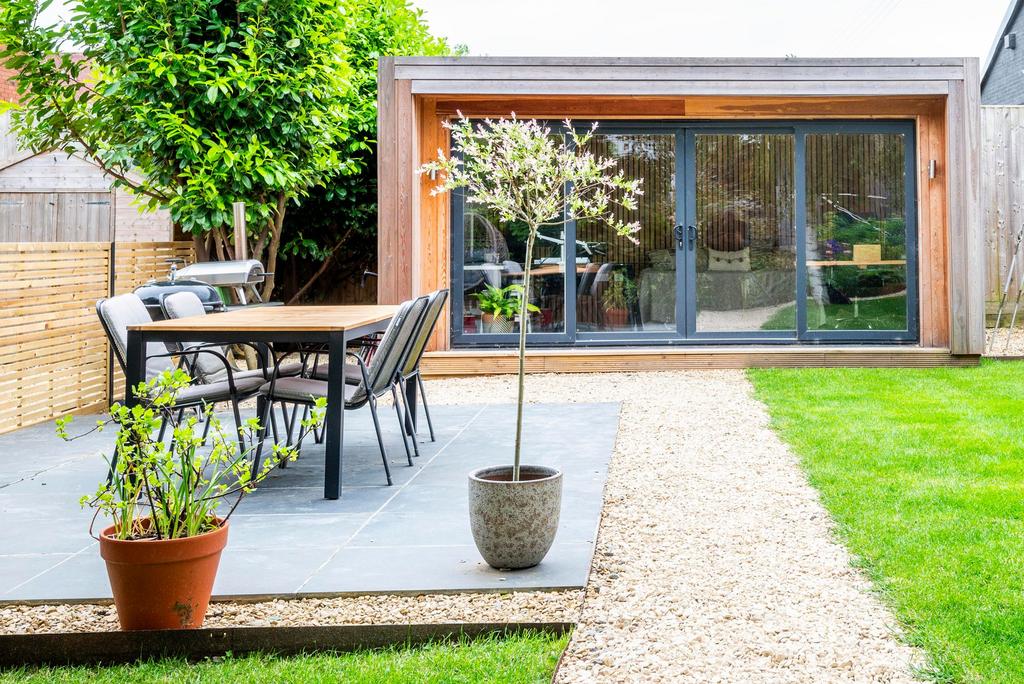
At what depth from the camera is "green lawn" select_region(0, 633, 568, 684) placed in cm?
230

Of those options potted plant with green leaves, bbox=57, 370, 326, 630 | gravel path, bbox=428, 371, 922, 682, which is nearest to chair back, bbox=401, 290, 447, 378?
gravel path, bbox=428, 371, 922, 682

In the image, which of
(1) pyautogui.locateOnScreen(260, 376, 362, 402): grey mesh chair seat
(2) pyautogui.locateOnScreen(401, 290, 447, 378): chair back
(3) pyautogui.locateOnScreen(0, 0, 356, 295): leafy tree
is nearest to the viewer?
(1) pyautogui.locateOnScreen(260, 376, 362, 402): grey mesh chair seat

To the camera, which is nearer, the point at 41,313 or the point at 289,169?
the point at 41,313

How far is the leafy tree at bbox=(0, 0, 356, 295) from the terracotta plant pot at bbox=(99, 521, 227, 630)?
5.22 m

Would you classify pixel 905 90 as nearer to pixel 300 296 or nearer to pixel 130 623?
pixel 300 296

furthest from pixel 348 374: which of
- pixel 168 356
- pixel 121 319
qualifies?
pixel 121 319

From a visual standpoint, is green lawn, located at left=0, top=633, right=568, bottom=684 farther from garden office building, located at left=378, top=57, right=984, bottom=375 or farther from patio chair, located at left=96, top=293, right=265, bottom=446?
garden office building, located at left=378, top=57, right=984, bottom=375

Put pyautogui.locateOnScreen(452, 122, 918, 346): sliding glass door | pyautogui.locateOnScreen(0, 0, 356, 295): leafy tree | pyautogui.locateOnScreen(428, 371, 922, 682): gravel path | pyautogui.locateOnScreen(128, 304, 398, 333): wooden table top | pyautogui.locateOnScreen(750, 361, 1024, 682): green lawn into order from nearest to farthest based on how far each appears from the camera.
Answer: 1. pyautogui.locateOnScreen(428, 371, 922, 682): gravel path
2. pyautogui.locateOnScreen(750, 361, 1024, 682): green lawn
3. pyautogui.locateOnScreen(128, 304, 398, 333): wooden table top
4. pyautogui.locateOnScreen(0, 0, 356, 295): leafy tree
5. pyautogui.locateOnScreen(452, 122, 918, 346): sliding glass door

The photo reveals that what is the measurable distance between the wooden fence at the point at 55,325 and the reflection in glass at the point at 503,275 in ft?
8.95

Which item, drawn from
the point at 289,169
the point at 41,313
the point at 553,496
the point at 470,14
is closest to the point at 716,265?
the point at 289,169

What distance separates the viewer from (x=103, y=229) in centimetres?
1131

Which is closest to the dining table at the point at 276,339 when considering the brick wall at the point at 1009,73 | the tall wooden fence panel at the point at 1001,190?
the tall wooden fence panel at the point at 1001,190

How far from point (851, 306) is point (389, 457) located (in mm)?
5254

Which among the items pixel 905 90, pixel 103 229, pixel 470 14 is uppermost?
pixel 470 14
